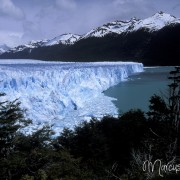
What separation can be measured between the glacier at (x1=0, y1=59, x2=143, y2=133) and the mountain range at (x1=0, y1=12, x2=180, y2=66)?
39790 mm

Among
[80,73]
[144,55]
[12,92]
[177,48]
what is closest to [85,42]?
[144,55]

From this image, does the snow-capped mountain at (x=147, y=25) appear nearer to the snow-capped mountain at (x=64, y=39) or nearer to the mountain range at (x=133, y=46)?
the mountain range at (x=133, y=46)

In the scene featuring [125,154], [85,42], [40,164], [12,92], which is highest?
[85,42]

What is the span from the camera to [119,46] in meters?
78.0

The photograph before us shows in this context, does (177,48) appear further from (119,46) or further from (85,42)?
(85,42)

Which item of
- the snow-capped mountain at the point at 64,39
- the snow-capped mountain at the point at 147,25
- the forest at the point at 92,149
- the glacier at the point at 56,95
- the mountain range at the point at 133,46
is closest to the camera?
the forest at the point at 92,149

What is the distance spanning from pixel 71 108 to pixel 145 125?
6682mm

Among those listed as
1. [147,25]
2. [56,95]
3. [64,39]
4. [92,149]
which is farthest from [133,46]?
[92,149]

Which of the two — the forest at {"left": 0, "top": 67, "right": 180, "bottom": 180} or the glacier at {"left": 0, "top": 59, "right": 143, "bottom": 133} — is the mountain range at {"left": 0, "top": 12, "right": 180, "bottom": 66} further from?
the forest at {"left": 0, "top": 67, "right": 180, "bottom": 180}

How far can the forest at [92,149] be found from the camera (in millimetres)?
7086

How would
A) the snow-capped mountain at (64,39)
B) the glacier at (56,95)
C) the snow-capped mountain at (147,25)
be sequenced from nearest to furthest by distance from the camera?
the glacier at (56,95), the snow-capped mountain at (147,25), the snow-capped mountain at (64,39)

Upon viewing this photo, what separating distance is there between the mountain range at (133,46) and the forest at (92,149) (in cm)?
4847

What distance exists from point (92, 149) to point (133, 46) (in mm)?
66628

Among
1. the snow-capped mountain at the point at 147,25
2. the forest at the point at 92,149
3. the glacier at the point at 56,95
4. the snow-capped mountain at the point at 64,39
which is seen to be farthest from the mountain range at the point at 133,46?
the forest at the point at 92,149
